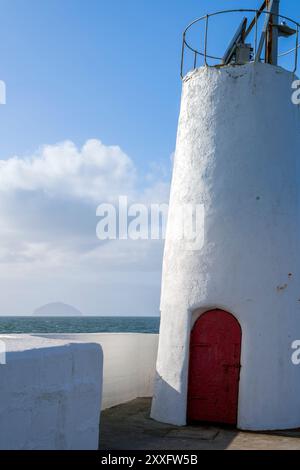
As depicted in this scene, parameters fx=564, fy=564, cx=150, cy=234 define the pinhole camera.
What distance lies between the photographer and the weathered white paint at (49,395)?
5.21 meters

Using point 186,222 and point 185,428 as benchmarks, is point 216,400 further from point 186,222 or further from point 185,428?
point 186,222

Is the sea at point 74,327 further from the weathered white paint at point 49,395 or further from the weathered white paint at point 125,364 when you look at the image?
the weathered white paint at point 49,395

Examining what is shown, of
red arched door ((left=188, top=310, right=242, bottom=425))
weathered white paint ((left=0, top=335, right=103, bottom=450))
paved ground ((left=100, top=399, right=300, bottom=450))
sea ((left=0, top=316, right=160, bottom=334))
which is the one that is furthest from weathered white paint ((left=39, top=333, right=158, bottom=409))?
sea ((left=0, top=316, right=160, bottom=334))

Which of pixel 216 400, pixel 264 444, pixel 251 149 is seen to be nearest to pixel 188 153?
pixel 251 149

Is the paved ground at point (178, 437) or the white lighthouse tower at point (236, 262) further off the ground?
the white lighthouse tower at point (236, 262)

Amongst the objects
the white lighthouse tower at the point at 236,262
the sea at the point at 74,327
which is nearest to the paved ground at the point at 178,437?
the white lighthouse tower at the point at 236,262

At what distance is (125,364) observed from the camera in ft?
35.8

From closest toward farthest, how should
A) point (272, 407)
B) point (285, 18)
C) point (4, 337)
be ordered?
point (4, 337), point (272, 407), point (285, 18)

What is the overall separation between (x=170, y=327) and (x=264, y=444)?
95.2 inches

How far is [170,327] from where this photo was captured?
30.2 ft

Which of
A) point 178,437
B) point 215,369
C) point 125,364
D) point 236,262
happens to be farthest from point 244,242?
point 125,364

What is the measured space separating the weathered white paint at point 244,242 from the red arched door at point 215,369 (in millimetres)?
141

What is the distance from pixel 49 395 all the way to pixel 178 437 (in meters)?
2.91

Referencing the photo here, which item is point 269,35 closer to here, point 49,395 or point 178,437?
point 178,437
